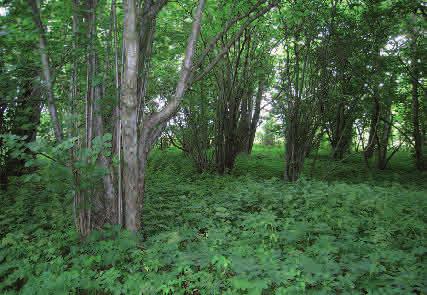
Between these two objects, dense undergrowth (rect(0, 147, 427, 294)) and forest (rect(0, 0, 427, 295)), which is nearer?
dense undergrowth (rect(0, 147, 427, 294))

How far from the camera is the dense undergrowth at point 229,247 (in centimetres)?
271

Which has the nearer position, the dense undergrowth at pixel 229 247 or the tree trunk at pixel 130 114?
the dense undergrowth at pixel 229 247

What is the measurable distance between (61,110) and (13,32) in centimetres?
129

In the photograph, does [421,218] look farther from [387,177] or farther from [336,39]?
[387,177]

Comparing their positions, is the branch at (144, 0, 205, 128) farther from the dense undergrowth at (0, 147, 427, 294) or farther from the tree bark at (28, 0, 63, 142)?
the dense undergrowth at (0, 147, 427, 294)

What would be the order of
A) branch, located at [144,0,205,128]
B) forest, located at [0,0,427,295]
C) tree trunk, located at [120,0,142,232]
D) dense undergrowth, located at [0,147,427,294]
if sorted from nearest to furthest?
dense undergrowth, located at [0,147,427,294] < forest, located at [0,0,427,295] < tree trunk, located at [120,0,142,232] < branch, located at [144,0,205,128]

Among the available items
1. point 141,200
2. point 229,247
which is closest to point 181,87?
point 141,200

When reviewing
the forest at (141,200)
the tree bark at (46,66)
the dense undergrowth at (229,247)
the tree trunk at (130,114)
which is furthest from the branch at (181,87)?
the dense undergrowth at (229,247)

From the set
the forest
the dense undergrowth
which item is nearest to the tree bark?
the forest

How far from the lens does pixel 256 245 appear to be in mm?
3566

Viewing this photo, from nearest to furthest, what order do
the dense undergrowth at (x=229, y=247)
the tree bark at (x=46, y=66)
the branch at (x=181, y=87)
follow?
the dense undergrowth at (x=229, y=247), the tree bark at (x=46, y=66), the branch at (x=181, y=87)

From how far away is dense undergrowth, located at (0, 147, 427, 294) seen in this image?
2.71m

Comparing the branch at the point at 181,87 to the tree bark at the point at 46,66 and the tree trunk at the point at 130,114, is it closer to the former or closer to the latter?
the tree trunk at the point at 130,114

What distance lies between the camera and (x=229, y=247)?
354 cm
